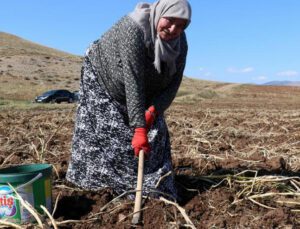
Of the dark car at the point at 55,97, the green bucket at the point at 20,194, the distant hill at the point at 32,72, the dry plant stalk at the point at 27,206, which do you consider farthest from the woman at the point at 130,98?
the distant hill at the point at 32,72

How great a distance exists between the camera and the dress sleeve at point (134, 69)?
2.97m

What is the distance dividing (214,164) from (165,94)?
114 centimetres

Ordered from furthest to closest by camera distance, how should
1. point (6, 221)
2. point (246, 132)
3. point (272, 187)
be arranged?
point (246, 132) → point (272, 187) → point (6, 221)

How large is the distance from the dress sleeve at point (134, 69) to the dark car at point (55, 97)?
18.8 m

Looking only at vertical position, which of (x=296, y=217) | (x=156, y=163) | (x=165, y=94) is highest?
(x=165, y=94)

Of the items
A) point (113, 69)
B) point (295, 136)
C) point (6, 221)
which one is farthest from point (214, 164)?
point (295, 136)

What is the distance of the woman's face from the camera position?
2851 millimetres

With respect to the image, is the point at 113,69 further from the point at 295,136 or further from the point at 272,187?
the point at 295,136

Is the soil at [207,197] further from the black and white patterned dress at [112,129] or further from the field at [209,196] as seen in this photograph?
the black and white patterned dress at [112,129]

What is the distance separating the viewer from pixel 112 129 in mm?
3406

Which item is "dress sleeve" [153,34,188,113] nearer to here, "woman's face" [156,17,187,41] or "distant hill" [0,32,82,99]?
"woman's face" [156,17,187,41]

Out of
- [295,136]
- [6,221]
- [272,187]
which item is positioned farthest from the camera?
[295,136]

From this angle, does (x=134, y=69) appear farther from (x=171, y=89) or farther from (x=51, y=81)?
(x=51, y=81)

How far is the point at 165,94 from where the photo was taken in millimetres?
3314
